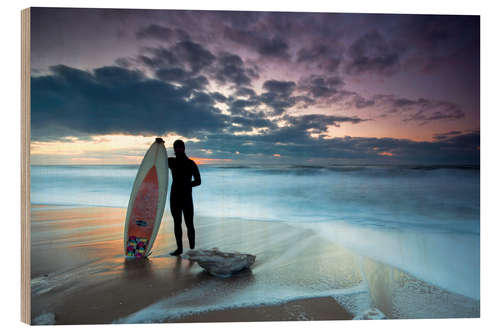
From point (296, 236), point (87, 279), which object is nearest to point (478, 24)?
point (296, 236)

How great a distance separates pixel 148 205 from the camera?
7.61 feet

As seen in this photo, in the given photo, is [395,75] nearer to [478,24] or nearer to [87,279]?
[478,24]

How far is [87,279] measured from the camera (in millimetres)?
2006

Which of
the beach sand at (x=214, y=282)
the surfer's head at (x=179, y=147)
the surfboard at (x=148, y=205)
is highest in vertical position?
the surfer's head at (x=179, y=147)

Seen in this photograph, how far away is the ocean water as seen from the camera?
83.0 inches

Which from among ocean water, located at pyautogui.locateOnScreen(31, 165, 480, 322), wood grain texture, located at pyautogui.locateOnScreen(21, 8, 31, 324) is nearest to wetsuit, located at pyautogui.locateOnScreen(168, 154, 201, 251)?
ocean water, located at pyautogui.locateOnScreen(31, 165, 480, 322)

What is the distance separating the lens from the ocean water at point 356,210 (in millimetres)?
2109

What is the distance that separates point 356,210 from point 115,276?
2096mm

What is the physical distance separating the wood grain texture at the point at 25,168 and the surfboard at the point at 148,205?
2.13 ft

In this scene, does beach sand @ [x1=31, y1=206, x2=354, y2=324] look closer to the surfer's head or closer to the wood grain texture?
the wood grain texture

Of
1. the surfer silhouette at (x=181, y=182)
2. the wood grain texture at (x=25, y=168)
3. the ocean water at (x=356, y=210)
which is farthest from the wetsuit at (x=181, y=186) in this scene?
the wood grain texture at (x=25, y=168)

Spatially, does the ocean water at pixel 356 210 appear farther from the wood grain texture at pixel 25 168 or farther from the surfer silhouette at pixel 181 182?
the surfer silhouette at pixel 181 182

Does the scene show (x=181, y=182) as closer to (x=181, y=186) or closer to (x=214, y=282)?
(x=181, y=186)

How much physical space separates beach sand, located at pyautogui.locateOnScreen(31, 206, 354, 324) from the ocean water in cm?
8
